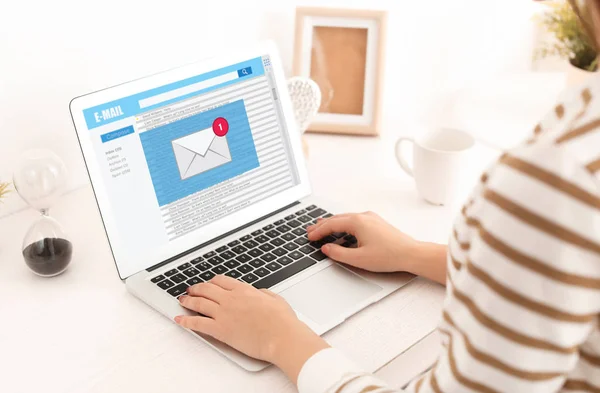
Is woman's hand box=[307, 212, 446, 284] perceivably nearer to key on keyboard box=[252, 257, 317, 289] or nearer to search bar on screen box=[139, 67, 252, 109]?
key on keyboard box=[252, 257, 317, 289]

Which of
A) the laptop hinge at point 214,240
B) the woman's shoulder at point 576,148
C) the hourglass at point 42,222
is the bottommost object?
the laptop hinge at point 214,240

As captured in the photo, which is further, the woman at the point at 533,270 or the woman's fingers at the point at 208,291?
the woman's fingers at the point at 208,291

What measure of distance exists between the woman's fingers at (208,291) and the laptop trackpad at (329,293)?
0.30ft

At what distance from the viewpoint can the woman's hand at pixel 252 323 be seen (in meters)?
0.75

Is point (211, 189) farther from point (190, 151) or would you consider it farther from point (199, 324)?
point (199, 324)

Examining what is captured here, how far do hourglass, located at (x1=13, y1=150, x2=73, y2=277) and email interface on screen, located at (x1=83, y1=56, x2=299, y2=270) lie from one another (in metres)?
0.10

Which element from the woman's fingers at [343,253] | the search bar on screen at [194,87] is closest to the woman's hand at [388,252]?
the woman's fingers at [343,253]

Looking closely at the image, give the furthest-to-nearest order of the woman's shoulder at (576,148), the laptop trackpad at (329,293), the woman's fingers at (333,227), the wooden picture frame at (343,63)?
the wooden picture frame at (343,63), the woman's fingers at (333,227), the laptop trackpad at (329,293), the woman's shoulder at (576,148)

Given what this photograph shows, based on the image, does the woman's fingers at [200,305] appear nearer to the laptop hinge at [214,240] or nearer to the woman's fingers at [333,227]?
the laptop hinge at [214,240]

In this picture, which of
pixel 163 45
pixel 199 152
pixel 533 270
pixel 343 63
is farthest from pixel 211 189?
pixel 533 270

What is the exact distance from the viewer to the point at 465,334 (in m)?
0.54

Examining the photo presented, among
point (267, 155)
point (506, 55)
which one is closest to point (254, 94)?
point (267, 155)

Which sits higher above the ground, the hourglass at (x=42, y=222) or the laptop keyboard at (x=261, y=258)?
the hourglass at (x=42, y=222)

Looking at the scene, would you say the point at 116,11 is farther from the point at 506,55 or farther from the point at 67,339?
the point at 506,55
